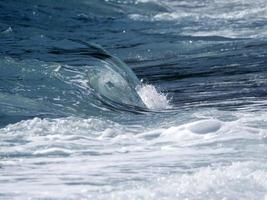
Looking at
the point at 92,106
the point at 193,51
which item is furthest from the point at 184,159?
the point at 193,51

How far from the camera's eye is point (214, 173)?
6832 millimetres

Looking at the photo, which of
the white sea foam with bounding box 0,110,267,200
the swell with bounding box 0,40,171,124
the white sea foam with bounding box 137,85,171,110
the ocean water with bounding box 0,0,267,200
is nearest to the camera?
the white sea foam with bounding box 0,110,267,200

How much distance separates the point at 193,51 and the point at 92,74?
6.51 metres

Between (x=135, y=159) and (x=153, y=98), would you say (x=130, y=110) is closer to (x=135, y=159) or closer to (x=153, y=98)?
(x=153, y=98)

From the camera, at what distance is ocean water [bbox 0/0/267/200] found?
6.77 metres

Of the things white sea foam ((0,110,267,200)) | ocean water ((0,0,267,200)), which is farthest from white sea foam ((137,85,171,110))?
white sea foam ((0,110,267,200))

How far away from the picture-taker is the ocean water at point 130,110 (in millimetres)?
6770

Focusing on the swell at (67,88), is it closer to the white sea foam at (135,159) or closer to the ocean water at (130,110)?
the ocean water at (130,110)

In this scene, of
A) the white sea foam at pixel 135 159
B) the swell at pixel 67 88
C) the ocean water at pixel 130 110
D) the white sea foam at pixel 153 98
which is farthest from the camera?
the white sea foam at pixel 153 98

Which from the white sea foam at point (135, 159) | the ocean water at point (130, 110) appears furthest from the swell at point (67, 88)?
the white sea foam at point (135, 159)

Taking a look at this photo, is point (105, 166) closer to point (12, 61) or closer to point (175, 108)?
point (175, 108)

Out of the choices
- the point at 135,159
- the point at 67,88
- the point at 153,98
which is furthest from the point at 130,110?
the point at 135,159

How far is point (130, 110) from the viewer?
11109 mm

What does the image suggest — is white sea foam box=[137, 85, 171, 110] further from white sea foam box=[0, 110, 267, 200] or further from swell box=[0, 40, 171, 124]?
white sea foam box=[0, 110, 267, 200]
